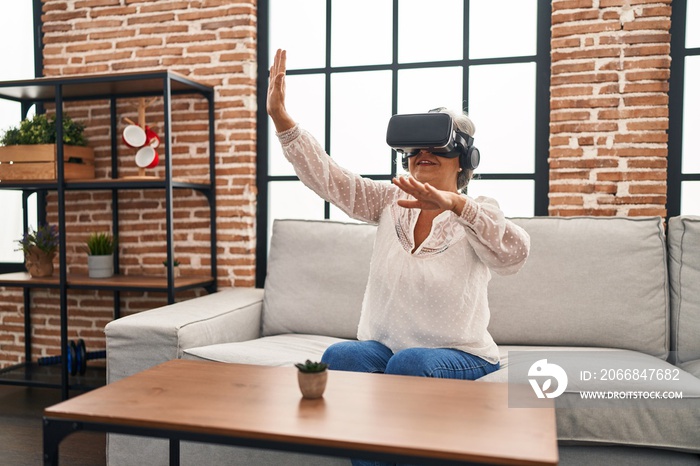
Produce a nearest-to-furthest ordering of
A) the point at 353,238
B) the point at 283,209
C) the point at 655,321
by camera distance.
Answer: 1. the point at 655,321
2. the point at 353,238
3. the point at 283,209

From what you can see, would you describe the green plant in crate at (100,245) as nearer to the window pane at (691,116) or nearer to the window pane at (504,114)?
the window pane at (504,114)

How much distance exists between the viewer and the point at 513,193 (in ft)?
9.70

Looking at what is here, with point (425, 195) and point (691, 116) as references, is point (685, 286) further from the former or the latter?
point (425, 195)

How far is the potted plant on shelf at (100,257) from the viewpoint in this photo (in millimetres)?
3078

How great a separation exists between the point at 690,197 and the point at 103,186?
108 inches

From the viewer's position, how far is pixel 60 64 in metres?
3.38

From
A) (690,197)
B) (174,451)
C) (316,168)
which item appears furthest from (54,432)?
(690,197)

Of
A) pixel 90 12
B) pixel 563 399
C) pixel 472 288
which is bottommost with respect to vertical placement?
pixel 563 399

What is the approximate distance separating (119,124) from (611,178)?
2526mm

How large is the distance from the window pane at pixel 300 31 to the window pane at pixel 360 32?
7cm

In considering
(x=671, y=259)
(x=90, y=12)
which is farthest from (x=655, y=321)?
(x=90, y=12)

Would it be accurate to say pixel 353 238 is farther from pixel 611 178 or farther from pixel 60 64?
pixel 60 64

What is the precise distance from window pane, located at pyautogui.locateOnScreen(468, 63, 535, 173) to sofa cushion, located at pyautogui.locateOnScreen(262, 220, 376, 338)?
2.52 ft

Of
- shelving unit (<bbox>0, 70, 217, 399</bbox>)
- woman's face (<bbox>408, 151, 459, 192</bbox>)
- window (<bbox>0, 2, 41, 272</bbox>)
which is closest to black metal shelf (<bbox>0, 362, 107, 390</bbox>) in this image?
shelving unit (<bbox>0, 70, 217, 399</bbox>)
